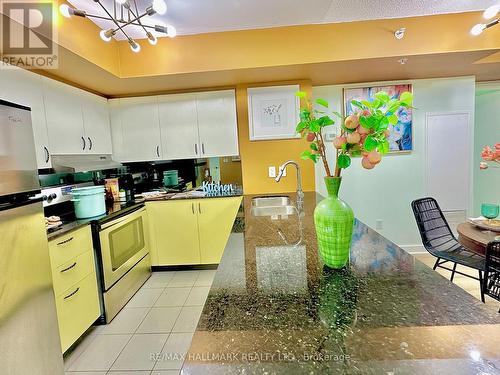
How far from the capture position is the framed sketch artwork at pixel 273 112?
3119 mm

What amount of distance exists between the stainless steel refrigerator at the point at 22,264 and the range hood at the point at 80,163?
1.02 metres

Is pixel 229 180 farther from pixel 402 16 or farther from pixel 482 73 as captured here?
pixel 482 73

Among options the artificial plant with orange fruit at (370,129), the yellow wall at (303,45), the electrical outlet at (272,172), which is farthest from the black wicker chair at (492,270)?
the electrical outlet at (272,172)

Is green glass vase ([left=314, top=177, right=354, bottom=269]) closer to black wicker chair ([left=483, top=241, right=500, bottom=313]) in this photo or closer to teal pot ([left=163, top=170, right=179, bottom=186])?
black wicker chair ([left=483, top=241, right=500, bottom=313])

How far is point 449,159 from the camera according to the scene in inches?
138

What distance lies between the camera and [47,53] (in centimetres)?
205

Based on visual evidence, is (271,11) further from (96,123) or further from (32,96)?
(96,123)

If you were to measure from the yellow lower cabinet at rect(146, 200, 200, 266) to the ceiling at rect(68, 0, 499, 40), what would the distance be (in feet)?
5.97

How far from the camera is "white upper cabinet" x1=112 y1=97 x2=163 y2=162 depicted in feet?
11.2

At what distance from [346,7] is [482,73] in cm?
234

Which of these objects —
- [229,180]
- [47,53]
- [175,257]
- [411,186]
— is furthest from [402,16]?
[175,257]

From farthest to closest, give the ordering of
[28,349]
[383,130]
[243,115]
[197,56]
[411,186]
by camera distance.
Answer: [411,186], [243,115], [197,56], [28,349], [383,130]

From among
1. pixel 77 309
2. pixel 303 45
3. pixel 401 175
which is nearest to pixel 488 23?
pixel 303 45

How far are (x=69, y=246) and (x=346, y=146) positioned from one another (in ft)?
6.76
